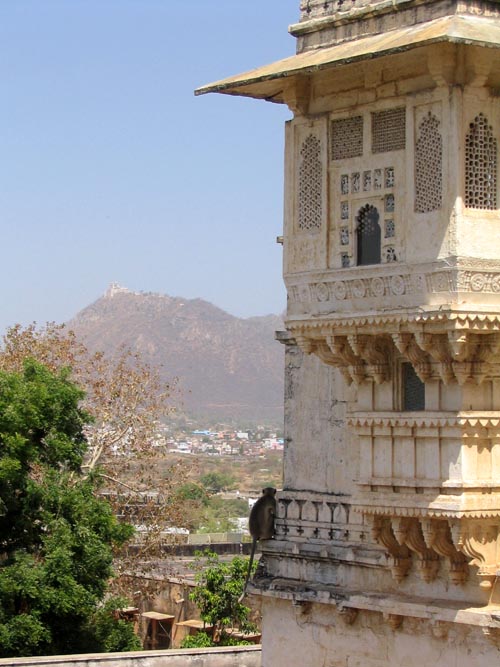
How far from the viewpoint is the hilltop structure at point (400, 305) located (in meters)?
11.9

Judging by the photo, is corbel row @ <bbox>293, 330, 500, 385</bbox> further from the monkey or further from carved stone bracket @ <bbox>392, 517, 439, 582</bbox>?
the monkey

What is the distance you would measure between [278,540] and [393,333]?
10.5 feet

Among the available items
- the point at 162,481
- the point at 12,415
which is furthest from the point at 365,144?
the point at 162,481

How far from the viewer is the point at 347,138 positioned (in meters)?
13.0

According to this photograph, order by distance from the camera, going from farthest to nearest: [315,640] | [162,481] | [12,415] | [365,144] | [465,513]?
[162,481]
[12,415]
[315,640]
[365,144]
[465,513]

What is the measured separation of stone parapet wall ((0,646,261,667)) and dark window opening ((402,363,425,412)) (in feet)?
19.4

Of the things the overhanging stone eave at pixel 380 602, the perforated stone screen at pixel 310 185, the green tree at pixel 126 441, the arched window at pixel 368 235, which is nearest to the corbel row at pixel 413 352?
the arched window at pixel 368 235

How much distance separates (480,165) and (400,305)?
4.25 feet

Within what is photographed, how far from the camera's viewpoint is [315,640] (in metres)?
13.9

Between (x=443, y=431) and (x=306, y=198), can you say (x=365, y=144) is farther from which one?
(x=443, y=431)

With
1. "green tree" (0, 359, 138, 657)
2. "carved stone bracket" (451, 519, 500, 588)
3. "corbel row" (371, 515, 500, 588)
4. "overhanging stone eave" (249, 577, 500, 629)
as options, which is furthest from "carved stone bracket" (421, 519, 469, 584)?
"green tree" (0, 359, 138, 657)

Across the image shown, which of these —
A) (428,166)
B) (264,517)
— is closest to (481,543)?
(264,517)

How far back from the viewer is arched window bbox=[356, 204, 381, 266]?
41.3 ft

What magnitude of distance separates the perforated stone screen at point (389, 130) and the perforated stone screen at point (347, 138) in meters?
0.17
